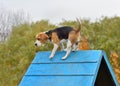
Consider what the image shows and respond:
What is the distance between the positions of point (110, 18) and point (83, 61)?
22.4 feet

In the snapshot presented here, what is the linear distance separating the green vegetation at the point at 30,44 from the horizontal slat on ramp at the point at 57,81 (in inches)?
180

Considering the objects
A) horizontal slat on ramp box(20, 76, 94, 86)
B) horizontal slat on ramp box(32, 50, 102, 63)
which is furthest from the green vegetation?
horizontal slat on ramp box(20, 76, 94, 86)

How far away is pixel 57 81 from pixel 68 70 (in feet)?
0.75

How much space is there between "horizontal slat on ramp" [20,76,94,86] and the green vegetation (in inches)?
180

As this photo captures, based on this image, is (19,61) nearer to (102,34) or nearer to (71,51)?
(102,34)

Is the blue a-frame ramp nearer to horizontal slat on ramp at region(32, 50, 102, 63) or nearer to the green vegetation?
horizontal slat on ramp at region(32, 50, 102, 63)

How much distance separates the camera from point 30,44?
10789mm

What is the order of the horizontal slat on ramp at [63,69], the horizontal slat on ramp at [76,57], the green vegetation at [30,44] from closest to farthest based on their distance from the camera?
the horizontal slat on ramp at [63,69]
the horizontal slat on ramp at [76,57]
the green vegetation at [30,44]

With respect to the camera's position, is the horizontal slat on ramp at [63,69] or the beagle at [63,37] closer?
the horizontal slat on ramp at [63,69]

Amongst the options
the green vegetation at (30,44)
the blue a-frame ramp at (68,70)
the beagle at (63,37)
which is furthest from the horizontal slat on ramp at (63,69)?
the green vegetation at (30,44)

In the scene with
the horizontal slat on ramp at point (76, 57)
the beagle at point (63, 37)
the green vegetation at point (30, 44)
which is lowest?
the green vegetation at point (30, 44)

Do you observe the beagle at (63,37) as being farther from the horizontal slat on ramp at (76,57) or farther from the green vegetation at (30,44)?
the green vegetation at (30,44)

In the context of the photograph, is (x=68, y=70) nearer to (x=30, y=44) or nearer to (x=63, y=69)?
(x=63, y=69)

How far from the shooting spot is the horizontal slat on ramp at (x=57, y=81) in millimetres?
4559
